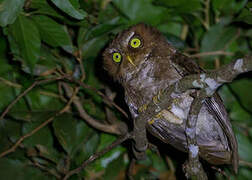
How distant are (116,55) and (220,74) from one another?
4.30 feet

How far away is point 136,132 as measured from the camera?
2.27 metres

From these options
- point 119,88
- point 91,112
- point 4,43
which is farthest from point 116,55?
point 4,43

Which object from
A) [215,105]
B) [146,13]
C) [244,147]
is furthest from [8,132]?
[244,147]

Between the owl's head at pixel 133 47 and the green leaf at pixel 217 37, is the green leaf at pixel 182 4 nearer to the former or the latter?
the green leaf at pixel 217 37

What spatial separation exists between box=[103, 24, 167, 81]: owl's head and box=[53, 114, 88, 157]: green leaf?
670 mm

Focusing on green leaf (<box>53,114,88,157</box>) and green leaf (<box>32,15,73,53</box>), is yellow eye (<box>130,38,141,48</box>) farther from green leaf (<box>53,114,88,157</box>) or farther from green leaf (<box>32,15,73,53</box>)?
green leaf (<box>53,114,88,157</box>)

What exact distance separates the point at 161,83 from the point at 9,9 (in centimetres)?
126

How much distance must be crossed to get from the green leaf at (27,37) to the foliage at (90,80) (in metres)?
0.06

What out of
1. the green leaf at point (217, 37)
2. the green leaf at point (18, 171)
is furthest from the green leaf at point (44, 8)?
the green leaf at point (217, 37)

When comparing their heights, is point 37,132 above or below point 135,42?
below

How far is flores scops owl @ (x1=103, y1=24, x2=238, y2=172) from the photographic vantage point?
2551 mm

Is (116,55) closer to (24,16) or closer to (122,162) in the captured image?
(24,16)

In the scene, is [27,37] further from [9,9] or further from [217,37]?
[217,37]

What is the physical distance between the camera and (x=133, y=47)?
2.68 metres
